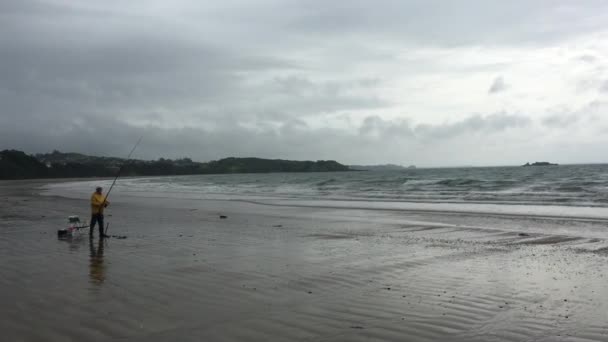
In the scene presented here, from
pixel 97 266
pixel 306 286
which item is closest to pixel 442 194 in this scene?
pixel 306 286

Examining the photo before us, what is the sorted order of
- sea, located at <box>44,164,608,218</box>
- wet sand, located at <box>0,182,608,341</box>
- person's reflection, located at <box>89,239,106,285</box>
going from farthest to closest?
sea, located at <box>44,164,608,218</box>, person's reflection, located at <box>89,239,106,285</box>, wet sand, located at <box>0,182,608,341</box>

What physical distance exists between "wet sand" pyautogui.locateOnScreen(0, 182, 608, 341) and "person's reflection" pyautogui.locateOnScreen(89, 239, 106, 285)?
38 millimetres

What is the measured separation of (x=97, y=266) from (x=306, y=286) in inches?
164

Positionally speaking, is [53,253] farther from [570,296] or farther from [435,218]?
[435,218]

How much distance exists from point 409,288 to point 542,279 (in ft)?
8.03

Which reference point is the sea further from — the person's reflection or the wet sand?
the person's reflection

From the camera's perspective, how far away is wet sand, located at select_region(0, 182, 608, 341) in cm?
534

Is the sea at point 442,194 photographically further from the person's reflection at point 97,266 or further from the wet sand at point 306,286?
the person's reflection at point 97,266

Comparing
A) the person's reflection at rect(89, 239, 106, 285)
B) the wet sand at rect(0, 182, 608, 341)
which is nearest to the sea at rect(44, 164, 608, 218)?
the wet sand at rect(0, 182, 608, 341)

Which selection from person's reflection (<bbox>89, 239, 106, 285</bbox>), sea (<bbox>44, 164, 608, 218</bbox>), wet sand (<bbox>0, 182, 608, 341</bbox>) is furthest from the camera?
sea (<bbox>44, 164, 608, 218</bbox>)

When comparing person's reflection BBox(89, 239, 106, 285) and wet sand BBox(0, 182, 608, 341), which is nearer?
wet sand BBox(0, 182, 608, 341)

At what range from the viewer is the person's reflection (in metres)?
7.77

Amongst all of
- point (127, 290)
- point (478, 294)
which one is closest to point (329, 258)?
point (478, 294)

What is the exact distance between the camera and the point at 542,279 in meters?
7.98
